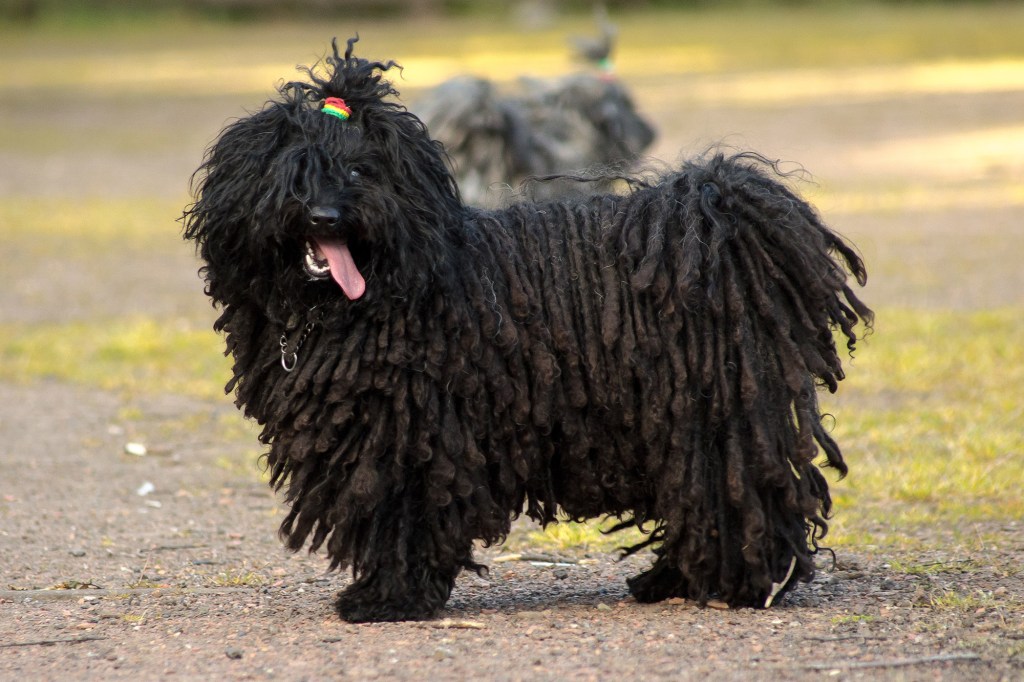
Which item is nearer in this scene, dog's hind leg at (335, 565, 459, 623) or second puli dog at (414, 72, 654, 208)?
dog's hind leg at (335, 565, 459, 623)

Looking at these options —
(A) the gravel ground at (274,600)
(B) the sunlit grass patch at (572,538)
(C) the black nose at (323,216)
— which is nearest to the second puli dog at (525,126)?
(A) the gravel ground at (274,600)

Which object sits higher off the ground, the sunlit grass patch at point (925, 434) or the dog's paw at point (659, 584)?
the sunlit grass patch at point (925, 434)

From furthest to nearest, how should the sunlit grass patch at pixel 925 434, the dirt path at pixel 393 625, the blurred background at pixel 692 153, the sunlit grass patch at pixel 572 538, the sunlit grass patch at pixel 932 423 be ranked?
1. the blurred background at pixel 692 153
2. the sunlit grass patch at pixel 932 423
3. the sunlit grass patch at pixel 925 434
4. the sunlit grass patch at pixel 572 538
5. the dirt path at pixel 393 625

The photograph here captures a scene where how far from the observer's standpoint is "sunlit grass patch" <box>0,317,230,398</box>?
10.6 metres

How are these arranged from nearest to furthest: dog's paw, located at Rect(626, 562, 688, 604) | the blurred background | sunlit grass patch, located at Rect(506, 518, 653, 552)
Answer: dog's paw, located at Rect(626, 562, 688, 604), sunlit grass patch, located at Rect(506, 518, 653, 552), the blurred background

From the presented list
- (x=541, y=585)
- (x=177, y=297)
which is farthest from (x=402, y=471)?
(x=177, y=297)

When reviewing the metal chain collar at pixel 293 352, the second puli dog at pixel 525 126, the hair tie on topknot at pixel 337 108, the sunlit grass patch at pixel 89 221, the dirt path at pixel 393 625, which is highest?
the second puli dog at pixel 525 126

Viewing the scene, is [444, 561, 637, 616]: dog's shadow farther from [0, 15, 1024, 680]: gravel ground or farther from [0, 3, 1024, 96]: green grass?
[0, 3, 1024, 96]: green grass

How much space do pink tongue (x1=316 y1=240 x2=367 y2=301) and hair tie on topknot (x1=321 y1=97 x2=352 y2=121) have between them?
17.8 inches

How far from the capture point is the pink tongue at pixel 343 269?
525 centimetres

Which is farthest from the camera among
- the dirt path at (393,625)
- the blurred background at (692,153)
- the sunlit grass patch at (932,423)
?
the blurred background at (692,153)

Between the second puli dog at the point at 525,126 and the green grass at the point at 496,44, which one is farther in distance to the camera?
the green grass at the point at 496,44

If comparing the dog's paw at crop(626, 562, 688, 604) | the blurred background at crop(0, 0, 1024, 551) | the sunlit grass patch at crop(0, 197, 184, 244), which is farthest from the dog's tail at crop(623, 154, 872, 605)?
the sunlit grass patch at crop(0, 197, 184, 244)

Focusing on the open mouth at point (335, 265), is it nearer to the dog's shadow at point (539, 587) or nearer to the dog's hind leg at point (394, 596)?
the dog's hind leg at point (394, 596)
